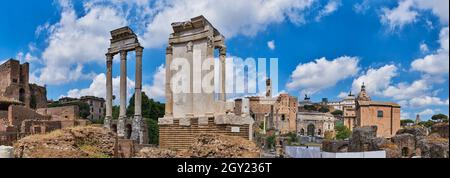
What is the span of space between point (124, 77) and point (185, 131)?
54.6 ft

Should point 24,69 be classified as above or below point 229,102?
above

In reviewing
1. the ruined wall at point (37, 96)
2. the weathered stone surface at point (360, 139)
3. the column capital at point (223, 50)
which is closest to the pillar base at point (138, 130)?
the weathered stone surface at point (360, 139)

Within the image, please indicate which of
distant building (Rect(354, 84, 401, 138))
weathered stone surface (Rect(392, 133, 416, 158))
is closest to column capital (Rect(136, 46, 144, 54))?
weathered stone surface (Rect(392, 133, 416, 158))

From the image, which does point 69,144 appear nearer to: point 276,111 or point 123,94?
point 123,94

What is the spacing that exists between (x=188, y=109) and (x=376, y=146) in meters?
Answer: 14.5

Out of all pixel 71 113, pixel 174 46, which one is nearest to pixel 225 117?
pixel 174 46

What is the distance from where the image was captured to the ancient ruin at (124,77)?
26.8 m

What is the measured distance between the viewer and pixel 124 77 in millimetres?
27672

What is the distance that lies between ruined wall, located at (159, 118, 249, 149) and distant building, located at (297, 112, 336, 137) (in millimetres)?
75845

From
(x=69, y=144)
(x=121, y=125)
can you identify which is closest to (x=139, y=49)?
(x=121, y=125)

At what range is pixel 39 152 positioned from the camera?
7.81 metres

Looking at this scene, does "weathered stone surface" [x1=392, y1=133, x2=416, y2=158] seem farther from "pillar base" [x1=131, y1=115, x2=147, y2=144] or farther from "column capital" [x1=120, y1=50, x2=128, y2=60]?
"column capital" [x1=120, y1=50, x2=128, y2=60]

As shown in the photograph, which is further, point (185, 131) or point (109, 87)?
point (109, 87)
